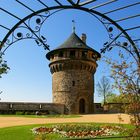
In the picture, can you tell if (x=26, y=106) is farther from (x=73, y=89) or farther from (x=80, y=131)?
(x=80, y=131)

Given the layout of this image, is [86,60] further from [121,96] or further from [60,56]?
[121,96]

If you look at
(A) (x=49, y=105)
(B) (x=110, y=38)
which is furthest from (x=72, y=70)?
(B) (x=110, y=38)

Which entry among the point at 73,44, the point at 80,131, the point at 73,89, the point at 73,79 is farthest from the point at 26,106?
the point at 80,131

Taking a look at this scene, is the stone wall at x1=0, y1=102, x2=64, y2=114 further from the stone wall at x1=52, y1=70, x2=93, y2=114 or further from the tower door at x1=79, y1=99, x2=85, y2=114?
the tower door at x1=79, y1=99, x2=85, y2=114

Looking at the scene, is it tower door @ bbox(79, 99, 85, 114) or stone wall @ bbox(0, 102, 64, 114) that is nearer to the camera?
stone wall @ bbox(0, 102, 64, 114)

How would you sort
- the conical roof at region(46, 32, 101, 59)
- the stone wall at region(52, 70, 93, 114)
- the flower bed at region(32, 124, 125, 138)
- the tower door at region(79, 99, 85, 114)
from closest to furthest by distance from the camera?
1. the flower bed at region(32, 124, 125, 138)
2. the stone wall at region(52, 70, 93, 114)
3. the conical roof at region(46, 32, 101, 59)
4. the tower door at region(79, 99, 85, 114)

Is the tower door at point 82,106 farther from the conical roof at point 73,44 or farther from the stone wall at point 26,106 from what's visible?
the conical roof at point 73,44

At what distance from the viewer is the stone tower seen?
37.2 metres

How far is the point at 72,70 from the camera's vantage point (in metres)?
37.7

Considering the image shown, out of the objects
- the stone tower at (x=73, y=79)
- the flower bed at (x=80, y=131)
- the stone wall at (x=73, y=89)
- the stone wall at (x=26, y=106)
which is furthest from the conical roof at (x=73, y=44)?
the flower bed at (x=80, y=131)

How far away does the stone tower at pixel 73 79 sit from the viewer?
3716 centimetres

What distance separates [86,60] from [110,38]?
31.3 meters

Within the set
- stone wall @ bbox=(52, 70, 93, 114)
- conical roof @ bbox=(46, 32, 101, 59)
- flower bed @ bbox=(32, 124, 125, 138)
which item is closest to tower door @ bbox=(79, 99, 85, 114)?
stone wall @ bbox=(52, 70, 93, 114)

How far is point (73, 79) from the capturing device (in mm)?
37406
